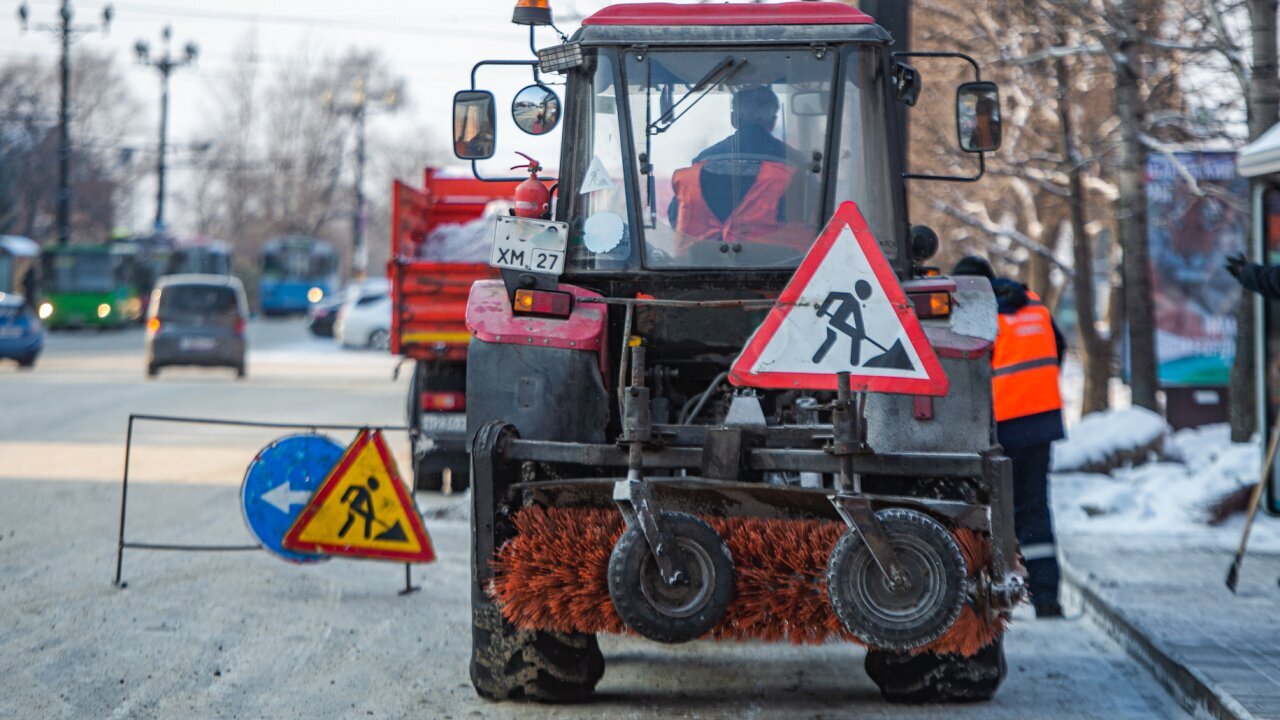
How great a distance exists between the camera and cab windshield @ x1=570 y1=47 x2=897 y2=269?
636 cm

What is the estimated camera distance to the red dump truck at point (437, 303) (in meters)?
11.8

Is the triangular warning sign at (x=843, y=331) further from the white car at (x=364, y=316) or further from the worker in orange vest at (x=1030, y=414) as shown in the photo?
the white car at (x=364, y=316)

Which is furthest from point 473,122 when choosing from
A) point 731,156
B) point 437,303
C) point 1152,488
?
point 1152,488

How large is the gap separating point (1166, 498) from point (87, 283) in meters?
41.0

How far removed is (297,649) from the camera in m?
6.85

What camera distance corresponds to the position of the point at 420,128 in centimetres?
8912

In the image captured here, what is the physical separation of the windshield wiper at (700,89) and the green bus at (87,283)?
41503mm

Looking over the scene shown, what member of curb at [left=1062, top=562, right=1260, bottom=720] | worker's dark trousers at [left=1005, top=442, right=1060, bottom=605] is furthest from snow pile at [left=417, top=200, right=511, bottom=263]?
curb at [left=1062, top=562, right=1260, bottom=720]

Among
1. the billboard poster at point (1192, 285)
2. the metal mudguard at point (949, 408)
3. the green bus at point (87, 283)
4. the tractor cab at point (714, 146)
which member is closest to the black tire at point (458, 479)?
the tractor cab at point (714, 146)

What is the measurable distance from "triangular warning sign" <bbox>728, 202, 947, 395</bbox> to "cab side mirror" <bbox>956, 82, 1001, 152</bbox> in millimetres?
1474

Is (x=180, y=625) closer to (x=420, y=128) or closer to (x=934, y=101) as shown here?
(x=934, y=101)

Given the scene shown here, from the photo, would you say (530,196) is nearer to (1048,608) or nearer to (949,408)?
(949,408)

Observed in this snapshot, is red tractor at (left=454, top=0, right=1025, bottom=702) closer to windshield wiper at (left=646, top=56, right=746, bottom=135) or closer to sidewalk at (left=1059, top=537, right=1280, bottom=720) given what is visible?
windshield wiper at (left=646, top=56, right=746, bottom=135)

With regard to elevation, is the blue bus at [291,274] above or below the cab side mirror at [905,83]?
above
